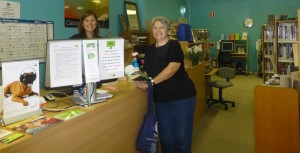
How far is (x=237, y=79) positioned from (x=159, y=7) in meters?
3.53

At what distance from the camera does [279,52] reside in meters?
5.18

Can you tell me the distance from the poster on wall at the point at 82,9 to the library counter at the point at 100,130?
2.01 meters

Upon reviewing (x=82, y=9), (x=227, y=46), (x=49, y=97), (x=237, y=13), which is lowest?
(x=49, y=97)

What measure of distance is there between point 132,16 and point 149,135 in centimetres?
377

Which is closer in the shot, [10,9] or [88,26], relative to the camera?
[88,26]

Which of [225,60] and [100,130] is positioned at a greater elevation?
[225,60]

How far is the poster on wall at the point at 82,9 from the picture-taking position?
3.93 meters

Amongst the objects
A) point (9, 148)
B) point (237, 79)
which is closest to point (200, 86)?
point (9, 148)

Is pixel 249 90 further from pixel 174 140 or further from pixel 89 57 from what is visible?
pixel 89 57

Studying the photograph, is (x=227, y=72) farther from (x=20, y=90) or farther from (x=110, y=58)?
(x=20, y=90)

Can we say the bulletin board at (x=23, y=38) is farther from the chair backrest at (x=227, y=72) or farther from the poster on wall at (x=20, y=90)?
the chair backrest at (x=227, y=72)

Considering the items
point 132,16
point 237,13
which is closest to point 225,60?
point 237,13

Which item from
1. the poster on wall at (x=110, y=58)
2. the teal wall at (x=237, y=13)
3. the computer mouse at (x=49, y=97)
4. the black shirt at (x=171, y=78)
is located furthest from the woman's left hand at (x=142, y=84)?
the teal wall at (x=237, y=13)

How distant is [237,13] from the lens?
30.3ft
